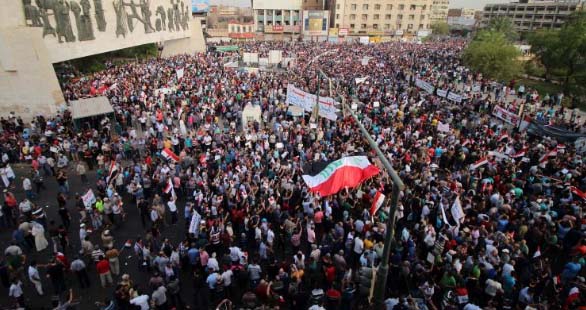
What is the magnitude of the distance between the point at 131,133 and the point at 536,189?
16405mm

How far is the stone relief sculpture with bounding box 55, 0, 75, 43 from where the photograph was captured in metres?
24.1

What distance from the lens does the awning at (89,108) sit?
58.4ft

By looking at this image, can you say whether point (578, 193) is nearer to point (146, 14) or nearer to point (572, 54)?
point (572, 54)

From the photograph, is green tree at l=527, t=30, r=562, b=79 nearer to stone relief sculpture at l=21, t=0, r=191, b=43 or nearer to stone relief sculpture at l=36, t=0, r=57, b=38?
stone relief sculpture at l=21, t=0, r=191, b=43

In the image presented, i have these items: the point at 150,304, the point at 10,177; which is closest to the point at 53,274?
the point at 150,304

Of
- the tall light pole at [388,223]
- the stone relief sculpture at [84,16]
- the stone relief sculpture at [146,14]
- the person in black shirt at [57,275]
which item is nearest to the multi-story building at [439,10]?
the stone relief sculpture at [146,14]

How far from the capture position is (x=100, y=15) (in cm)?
2927

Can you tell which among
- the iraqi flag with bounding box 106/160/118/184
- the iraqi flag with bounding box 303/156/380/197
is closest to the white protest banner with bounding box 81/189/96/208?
the iraqi flag with bounding box 106/160/118/184

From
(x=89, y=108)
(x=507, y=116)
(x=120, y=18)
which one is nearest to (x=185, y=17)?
(x=120, y=18)

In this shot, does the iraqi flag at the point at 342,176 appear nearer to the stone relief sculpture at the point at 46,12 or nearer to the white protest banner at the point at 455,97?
the white protest banner at the point at 455,97

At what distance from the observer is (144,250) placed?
873cm

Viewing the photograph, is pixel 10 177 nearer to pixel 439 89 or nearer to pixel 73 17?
pixel 73 17

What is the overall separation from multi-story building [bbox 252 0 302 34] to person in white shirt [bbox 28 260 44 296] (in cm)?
9385

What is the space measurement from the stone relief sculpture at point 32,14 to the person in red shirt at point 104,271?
→ 20.7 metres
